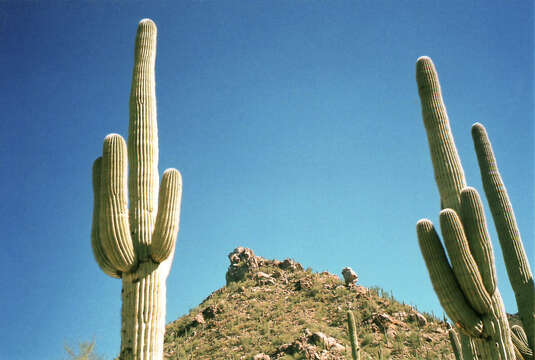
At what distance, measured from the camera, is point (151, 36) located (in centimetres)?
886

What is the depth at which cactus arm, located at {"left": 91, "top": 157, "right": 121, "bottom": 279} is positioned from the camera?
261 inches

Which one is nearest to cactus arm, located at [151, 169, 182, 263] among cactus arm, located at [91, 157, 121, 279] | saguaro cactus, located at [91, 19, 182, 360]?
saguaro cactus, located at [91, 19, 182, 360]

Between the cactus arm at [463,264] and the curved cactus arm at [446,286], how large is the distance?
0.11 m

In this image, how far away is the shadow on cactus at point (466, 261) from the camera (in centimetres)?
715

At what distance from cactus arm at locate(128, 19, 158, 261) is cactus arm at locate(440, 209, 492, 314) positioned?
4.62m

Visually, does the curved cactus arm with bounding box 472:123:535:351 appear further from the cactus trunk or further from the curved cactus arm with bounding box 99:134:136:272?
the curved cactus arm with bounding box 99:134:136:272

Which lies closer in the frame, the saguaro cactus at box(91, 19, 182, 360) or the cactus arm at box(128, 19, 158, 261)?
the saguaro cactus at box(91, 19, 182, 360)

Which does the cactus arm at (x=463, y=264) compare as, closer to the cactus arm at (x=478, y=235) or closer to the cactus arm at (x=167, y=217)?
the cactus arm at (x=478, y=235)

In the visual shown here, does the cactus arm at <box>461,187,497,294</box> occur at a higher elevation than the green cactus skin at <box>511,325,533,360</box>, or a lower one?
higher

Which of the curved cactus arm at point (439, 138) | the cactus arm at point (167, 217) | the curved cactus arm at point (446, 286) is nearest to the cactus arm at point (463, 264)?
the curved cactus arm at point (446, 286)

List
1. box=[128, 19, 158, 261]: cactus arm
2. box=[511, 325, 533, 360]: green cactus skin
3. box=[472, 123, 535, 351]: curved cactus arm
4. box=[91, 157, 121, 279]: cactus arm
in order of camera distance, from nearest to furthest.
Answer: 1. box=[91, 157, 121, 279]: cactus arm
2. box=[128, 19, 158, 261]: cactus arm
3. box=[511, 325, 533, 360]: green cactus skin
4. box=[472, 123, 535, 351]: curved cactus arm

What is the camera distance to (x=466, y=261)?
7.25 metres

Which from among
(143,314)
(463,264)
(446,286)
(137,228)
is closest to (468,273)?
(463,264)

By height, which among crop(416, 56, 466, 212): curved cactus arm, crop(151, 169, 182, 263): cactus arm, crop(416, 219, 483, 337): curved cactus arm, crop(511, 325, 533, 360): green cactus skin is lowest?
crop(511, 325, 533, 360): green cactus skin
